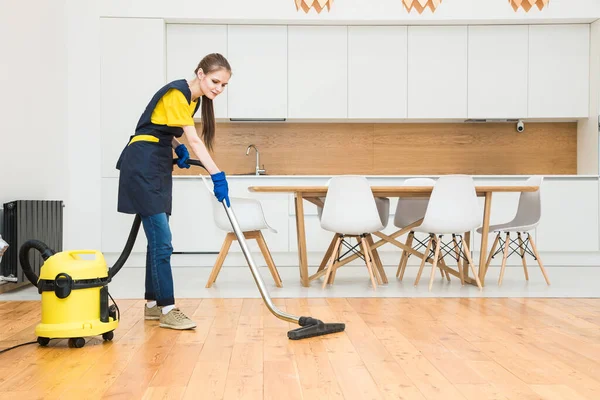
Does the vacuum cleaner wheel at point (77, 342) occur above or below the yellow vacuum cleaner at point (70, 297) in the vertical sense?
below

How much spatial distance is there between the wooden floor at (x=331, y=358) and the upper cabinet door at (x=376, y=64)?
3170 mm

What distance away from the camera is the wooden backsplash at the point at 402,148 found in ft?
22.5

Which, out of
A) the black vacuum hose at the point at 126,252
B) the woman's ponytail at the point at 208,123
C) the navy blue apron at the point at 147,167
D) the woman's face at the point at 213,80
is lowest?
the black vacuum hose at the point at 126,252

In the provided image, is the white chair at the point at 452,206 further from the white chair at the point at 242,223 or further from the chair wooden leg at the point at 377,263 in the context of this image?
the white chair at the point at 242,223

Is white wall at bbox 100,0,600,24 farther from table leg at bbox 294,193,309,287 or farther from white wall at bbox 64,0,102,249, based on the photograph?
table leg at bbox 294,193,309,287

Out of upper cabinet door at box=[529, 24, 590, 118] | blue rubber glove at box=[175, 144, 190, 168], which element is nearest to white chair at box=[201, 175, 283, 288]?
blue rubber glove at box=[175, 144, 190, 168]

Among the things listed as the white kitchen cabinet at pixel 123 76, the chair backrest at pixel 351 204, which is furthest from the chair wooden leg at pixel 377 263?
the white kitchen cabinet at pixel 123 76

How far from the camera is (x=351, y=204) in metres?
4.54

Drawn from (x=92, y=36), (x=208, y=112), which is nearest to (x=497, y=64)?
(x=92, y=36)

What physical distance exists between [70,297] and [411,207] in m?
3.45

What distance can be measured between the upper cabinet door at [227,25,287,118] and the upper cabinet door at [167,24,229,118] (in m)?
0.08

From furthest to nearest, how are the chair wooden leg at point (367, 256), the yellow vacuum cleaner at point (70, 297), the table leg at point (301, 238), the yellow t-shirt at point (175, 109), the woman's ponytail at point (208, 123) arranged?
the table leg at point (301, 238) < the chair wooden leg at point (367, 256) < the woman's ponytail at point (208, 123) < the yellow t-shirt at point (175, 109) < the yellow vacuum cleaner at point (70, 297)

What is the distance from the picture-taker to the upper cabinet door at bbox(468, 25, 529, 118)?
6.49m

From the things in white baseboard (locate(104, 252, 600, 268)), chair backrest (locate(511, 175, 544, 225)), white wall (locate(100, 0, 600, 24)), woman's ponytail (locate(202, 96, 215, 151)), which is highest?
white wall (locate(100, 0, 600, 24))
